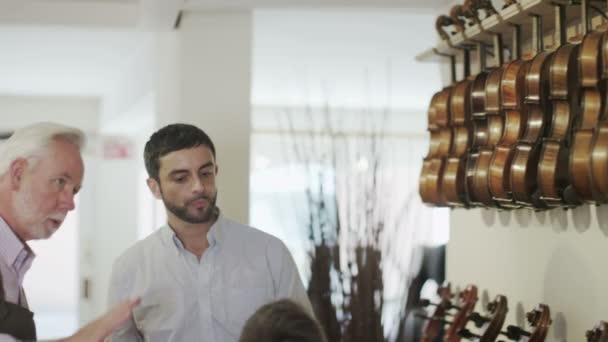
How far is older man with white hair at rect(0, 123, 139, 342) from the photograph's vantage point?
2084mm

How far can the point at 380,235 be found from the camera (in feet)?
14.5

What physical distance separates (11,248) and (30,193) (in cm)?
12

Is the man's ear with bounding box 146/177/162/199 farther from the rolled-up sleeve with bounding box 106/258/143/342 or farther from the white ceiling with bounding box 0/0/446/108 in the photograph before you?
the white ceiling with bounding box 0/0/446/108

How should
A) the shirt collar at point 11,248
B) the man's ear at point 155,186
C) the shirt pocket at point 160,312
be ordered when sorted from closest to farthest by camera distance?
the shirt collar at point 11,248
the shirt pocket at point 160,312
the man's ear at point 155,186

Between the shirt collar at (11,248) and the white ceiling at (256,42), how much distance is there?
7.04 feet

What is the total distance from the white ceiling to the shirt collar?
2145 millimetres

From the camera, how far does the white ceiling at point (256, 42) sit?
4340 millimetres

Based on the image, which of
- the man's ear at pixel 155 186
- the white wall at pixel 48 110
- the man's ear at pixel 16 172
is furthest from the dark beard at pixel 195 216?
Answer: the white wall at pixel 48 110

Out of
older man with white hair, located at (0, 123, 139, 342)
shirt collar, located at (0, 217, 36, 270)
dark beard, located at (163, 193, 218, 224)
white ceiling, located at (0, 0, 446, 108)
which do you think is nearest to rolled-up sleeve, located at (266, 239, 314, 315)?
dark beard, located at (163, 193, 218, 224)

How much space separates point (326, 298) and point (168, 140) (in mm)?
1890

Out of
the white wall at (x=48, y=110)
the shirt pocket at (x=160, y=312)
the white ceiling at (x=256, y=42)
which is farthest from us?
the white wall at (x=48, y=110)

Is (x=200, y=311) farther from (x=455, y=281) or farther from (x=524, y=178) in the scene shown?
(x=455, y=281)

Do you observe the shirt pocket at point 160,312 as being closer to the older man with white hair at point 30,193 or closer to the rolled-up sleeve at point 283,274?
the rolled-up sleeve at point 283,274

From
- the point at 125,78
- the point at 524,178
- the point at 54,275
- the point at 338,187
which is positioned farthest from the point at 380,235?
the point at 54,275
